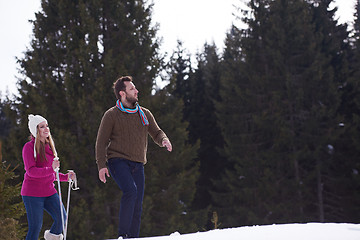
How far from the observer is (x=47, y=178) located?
4.79m

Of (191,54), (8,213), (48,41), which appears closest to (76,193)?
(48,41)

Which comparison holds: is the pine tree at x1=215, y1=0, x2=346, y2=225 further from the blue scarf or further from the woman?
the woman

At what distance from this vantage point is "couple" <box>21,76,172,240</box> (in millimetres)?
4758

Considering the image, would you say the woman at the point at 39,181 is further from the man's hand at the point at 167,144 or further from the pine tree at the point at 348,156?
the pine tree at the point at 348,156

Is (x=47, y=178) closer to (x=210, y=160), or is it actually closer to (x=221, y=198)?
(x=221, y=198)

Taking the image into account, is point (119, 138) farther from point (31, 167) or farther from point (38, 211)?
point (38, 211)

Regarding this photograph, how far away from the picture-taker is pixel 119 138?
500cm

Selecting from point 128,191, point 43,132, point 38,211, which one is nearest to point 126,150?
point 128,191

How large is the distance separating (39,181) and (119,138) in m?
1.01

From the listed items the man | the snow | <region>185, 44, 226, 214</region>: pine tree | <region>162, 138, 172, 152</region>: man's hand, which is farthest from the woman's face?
<region>185, 44, 226, 214</region>: pine tree

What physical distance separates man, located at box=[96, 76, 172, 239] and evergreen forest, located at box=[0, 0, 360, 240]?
3.03m

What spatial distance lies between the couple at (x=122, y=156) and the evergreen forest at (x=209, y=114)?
269 centimetres

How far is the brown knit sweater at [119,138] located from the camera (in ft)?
16.3

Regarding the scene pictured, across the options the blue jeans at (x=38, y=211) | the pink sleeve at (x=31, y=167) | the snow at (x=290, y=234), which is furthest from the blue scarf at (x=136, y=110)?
the snow at (x=290, y=234)
